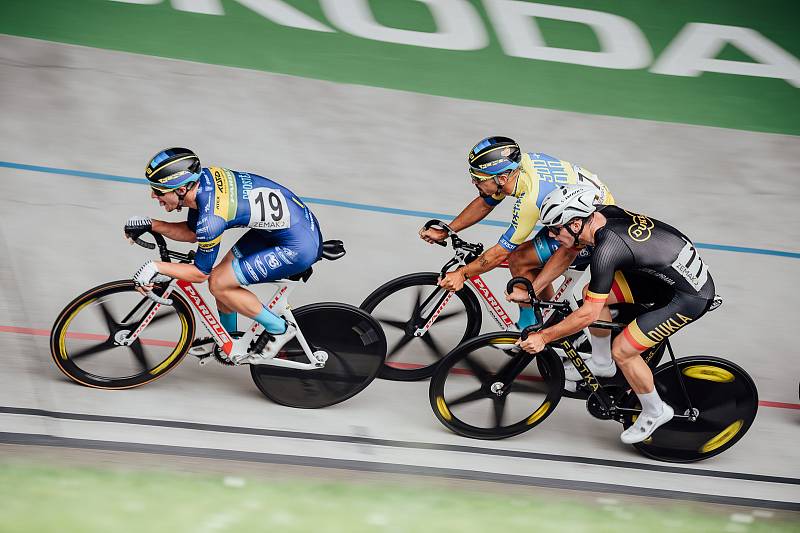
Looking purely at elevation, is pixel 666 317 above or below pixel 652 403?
above

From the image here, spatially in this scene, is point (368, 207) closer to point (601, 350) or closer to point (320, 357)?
point (320, 357)

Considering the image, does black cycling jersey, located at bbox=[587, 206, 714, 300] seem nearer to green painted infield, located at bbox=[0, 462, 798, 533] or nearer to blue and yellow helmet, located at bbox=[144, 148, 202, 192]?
green painted infield, located at bbox=[0, 462, 798, 533]

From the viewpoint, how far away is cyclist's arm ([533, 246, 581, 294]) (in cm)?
454

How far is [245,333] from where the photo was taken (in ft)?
15.0

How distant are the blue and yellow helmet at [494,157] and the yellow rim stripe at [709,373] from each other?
1.42 m

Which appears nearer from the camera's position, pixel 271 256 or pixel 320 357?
pixel 271 256

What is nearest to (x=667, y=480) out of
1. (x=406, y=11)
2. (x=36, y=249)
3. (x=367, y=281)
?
(x=367, y=281)

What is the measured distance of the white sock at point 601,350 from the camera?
15.1 ft

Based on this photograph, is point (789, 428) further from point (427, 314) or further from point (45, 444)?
point (45, 444)

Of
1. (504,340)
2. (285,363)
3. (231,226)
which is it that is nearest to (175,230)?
Result: (231,226)

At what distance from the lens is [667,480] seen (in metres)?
4.59

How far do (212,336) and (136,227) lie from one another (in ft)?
2.29

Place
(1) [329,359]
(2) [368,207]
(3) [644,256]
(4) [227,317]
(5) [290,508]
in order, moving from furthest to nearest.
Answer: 1. (2) [368,207]
2. (1) [329,359]
3. (4) [227,317]
4. (3) [644,256]
5. (5) [290,508]

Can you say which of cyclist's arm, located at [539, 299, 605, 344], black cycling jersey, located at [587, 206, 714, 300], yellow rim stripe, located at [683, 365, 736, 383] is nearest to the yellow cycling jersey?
black cycling jersey, located at [587, 206, 714, 300]
